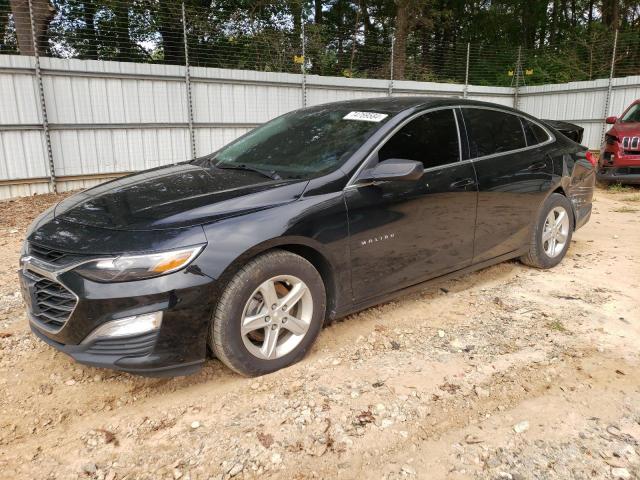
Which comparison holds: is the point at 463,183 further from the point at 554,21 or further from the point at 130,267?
the point at 554,21

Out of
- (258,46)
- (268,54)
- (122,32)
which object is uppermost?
(122,32)

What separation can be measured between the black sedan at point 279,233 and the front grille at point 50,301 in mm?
10

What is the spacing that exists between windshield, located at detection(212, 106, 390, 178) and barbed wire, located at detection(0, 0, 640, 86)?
662 cm

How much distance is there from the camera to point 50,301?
2.61 m

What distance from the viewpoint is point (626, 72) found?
15523 millimetres

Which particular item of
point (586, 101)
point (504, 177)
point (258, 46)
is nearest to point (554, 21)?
point (586, 101)

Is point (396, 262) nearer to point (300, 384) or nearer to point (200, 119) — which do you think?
point (300, 384)

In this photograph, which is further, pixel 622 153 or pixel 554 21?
pixel 554 21

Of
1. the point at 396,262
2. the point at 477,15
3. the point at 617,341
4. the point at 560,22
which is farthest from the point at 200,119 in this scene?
the point at 560,22

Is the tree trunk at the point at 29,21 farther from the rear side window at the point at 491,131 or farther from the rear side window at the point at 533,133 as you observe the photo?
the rear side window at the point at 533,133

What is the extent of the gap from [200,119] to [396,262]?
26.1 feet

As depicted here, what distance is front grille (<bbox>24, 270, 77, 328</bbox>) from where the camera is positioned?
2514mm

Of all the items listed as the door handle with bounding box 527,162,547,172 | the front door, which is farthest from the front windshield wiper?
the door handle with bounding box 527,162,547,172

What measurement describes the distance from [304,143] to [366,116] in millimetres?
477
